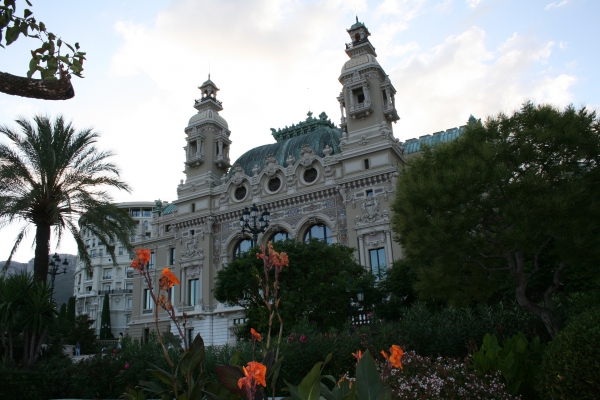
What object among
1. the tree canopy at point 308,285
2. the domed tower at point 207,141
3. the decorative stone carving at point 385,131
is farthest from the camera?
the domed tower at point 207,141

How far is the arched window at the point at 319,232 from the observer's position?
34438mm

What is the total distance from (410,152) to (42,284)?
28.4 metres

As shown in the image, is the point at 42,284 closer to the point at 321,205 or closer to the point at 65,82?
the point at 65,82

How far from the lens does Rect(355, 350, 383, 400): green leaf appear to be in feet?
9.83

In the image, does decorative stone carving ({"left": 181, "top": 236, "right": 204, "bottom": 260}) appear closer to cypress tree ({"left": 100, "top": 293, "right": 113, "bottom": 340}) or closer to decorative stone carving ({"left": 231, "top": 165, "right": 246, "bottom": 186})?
decorative stone carving ({"left": 231, "top": 165, "right": 246, "bottom": 186})

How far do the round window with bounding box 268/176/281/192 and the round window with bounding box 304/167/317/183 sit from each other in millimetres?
2433

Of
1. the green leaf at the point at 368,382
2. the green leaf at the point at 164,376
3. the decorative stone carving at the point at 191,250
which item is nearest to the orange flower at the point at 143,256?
the green leaf at the point at 164,376

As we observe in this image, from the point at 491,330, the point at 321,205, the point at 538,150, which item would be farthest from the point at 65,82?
the point at 321,205

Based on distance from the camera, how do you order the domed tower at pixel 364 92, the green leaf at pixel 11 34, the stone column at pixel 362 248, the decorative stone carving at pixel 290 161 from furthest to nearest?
1. the decorative stone carving at pixel 290 161
2. the domed tower at pixel 364 92
3. the stone column at pixel 362 248
4. the green leaf at pixel 11 34

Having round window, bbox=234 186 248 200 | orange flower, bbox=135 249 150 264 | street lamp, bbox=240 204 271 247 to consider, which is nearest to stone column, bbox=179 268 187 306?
round window, bbox=234 186 248 200

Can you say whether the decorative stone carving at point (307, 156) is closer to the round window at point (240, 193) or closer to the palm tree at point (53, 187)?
the round window at point (240, 193)

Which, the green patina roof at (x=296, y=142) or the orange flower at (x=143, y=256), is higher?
the green patina roof at (x=296, y=142)

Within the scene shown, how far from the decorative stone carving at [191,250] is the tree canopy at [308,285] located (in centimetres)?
1535

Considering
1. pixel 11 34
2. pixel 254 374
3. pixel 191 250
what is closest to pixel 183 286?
pixel 191 250
